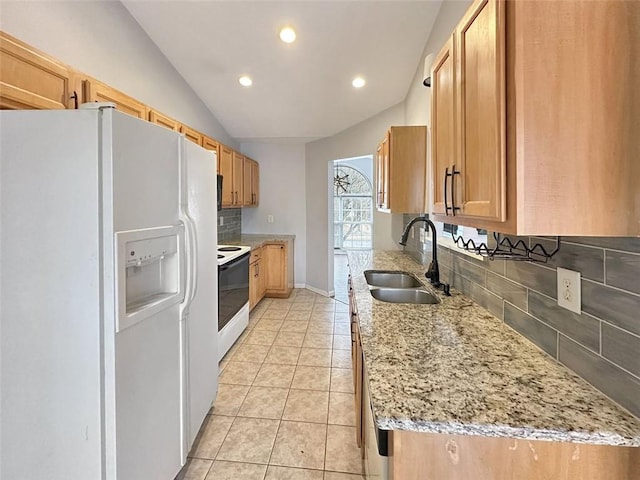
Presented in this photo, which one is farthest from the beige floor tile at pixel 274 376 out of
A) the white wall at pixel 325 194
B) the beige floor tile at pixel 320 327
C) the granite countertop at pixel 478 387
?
the white wall at pixel 325 194

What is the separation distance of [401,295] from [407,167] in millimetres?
1101

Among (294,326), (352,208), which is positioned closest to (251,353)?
(294,326)

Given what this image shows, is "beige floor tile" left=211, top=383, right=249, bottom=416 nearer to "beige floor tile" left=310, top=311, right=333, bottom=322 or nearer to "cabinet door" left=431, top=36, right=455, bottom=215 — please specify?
"beige floor tile" left=310, top=311, right=333, bottom=322

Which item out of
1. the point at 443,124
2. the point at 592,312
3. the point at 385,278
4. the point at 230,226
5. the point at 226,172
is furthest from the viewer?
the point at 230,226

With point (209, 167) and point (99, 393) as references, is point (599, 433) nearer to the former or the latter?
point (99, 393)

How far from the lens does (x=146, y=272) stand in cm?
141

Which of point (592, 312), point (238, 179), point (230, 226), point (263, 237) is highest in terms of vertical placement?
point (238, 179)

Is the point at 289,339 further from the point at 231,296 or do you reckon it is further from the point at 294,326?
the point at 231,296

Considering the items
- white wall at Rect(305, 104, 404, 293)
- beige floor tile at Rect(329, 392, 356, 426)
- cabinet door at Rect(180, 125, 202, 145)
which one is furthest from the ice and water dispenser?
white wall at Rect(305, 104, 404, 293)

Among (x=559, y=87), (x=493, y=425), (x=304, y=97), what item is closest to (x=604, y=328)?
(x=493, y=425)

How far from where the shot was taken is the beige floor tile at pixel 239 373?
2.59 meters

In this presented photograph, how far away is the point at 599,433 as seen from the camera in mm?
690

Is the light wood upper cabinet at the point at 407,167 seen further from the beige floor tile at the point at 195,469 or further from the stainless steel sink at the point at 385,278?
the beige floor tile at the point at 195,469

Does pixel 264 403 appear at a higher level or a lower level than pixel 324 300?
lower
